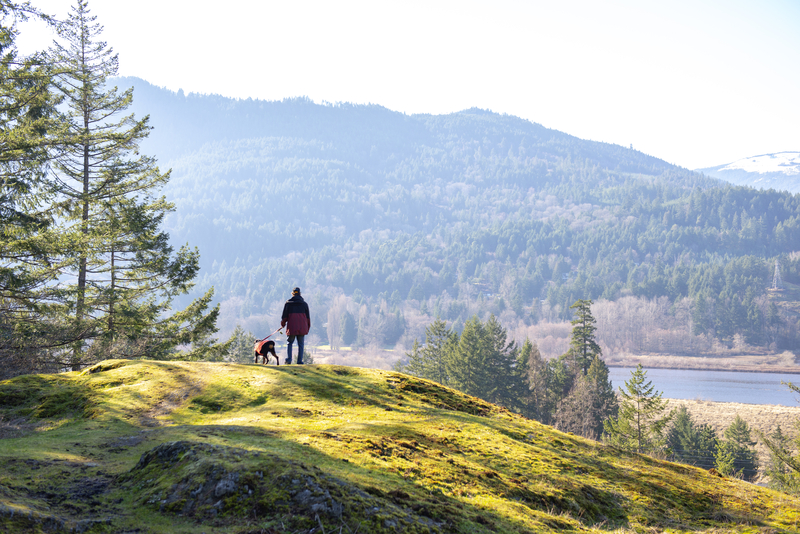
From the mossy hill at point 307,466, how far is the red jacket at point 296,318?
6.00 ft

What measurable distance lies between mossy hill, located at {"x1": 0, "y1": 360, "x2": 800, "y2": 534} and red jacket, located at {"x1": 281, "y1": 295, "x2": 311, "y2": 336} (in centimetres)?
183

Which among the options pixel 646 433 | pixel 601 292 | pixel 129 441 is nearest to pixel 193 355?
pixel 129 441

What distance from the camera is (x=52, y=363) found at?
16.6 m

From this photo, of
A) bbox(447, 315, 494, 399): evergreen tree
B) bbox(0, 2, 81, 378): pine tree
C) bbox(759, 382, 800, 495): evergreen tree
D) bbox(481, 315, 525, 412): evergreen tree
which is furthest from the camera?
bbox(481, 315, 525, 412): evergreen tree

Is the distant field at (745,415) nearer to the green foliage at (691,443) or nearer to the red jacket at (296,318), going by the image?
the green foliage at (691,443)

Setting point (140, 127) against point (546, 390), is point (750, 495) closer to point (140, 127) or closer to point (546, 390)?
point (140, 127)

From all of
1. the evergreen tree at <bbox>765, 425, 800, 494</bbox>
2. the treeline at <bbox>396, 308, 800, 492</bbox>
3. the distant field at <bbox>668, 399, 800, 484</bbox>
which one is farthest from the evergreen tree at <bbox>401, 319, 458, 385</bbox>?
the evergreen tree at <bbox>765, 425, 800, 494</bbox>

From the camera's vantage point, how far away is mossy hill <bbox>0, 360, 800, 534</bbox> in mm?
4703

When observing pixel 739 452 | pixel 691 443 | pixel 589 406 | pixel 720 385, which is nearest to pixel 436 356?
pixel 589 406

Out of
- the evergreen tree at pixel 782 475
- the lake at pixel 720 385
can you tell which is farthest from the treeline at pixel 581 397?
the lake at pixel 720 385

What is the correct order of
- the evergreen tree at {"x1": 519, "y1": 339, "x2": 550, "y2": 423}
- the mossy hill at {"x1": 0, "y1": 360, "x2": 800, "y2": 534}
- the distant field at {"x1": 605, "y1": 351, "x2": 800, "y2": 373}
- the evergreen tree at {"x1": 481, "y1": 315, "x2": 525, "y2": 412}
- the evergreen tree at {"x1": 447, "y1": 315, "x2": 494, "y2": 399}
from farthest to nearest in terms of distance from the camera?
the distant field at {"x1": 605, "y1": 351, "x2": 800, "y2": 373} < the evergreen tree at {"x1": 519, "y1": 339, "x2": 550, "y2": 423} < the evergreen tree at {"x1": 481, "y1": 315, "x2": 525, "y2": 412} < the evergreen tree at {"x1": 447, "y1": 315, "x2": 494, "y2": 399} < the mossy hill at {"x1": 0, "y1": 360, "x2": 800, "y2": 534}

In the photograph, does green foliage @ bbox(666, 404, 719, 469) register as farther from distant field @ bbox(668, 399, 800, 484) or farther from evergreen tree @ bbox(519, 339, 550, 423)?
evergreen tree @ bbox(519, 339, 550, 423)

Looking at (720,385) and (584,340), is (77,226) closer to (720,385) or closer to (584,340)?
(584,340)

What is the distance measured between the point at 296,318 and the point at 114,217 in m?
10.1
